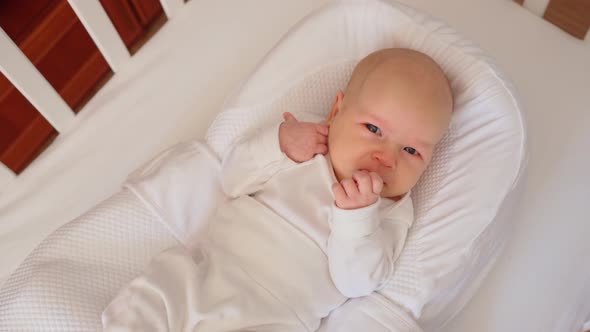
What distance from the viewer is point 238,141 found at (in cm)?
100

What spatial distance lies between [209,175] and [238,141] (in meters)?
0.09

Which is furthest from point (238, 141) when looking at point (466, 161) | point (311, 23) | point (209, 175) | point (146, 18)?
point (146, 18)

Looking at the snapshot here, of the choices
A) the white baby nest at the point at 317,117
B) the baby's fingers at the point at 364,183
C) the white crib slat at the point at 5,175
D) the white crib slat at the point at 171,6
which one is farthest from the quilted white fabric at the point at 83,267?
the white crib slat at the point at 171,6

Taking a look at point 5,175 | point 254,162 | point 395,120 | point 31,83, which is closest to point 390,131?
point 395,120

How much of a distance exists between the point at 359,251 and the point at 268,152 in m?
0.25

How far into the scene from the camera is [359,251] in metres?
0.80

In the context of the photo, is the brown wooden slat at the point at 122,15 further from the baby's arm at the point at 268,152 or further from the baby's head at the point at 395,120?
the baby's head at the point at 395,120

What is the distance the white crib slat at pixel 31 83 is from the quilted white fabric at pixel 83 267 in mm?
253

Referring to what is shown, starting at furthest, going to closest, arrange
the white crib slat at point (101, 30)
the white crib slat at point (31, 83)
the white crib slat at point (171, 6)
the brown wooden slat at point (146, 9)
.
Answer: the brown wooden slat at point (146, 9)
the white crib slat at point (171, 6)
the white crib slat at point (101, 30)
the white crib slat at point (31, 83)

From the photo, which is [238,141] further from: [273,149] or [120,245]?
[120,245]

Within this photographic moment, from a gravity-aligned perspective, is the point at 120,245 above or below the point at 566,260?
above

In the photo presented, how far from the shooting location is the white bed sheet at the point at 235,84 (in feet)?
3.07

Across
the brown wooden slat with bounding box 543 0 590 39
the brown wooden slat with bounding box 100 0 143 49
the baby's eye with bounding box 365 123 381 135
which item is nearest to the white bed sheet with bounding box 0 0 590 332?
the brown wooden slat with bounding box 543 0 590 39

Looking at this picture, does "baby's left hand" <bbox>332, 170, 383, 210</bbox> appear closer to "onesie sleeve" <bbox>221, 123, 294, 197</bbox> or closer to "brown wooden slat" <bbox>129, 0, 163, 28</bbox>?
"onesie sleeve" <bbox>221, 123, 294, 197</bbox>
